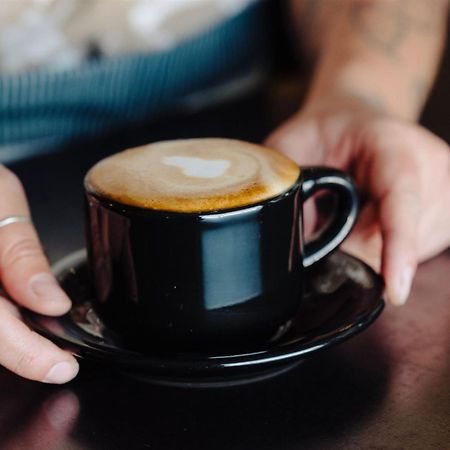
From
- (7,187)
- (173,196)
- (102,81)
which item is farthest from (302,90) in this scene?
(173,196)

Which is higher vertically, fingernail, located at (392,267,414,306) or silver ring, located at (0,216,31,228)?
silver ring, located at (0,216,31,228)

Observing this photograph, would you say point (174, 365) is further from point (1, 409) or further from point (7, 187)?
point (7, 187)

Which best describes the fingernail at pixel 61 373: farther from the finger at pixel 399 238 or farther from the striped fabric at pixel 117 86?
the striped fabric at pixel 117 86

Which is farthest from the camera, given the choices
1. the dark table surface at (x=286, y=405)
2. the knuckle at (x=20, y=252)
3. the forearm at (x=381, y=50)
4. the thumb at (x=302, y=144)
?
the forearm at (x=381, y=50)

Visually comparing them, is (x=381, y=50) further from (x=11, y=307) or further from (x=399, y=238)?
(x=11, y=307)

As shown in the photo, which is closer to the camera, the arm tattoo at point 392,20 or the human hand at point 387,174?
the human hand at point 387,174

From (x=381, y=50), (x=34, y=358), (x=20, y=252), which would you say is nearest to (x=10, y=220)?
(x=20, y=252)

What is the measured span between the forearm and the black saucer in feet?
1.26

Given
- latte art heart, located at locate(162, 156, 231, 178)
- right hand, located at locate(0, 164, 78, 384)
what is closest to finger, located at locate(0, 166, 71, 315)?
right hand, located at locate(0, 164, 78, 384)

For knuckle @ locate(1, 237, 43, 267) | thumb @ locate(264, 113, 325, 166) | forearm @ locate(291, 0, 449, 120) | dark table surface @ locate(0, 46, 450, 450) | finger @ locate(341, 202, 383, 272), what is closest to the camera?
dark table surface @ locate(0, 46, 450, 450)

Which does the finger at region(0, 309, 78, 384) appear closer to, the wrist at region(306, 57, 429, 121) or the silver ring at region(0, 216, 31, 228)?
the silver ring at region(0, 216, 31, 228)

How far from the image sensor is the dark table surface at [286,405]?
44 cm

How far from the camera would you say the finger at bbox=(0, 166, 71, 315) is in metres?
0.52

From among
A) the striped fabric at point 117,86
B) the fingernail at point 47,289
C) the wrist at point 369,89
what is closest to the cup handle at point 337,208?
the fingernail at point 47,289
